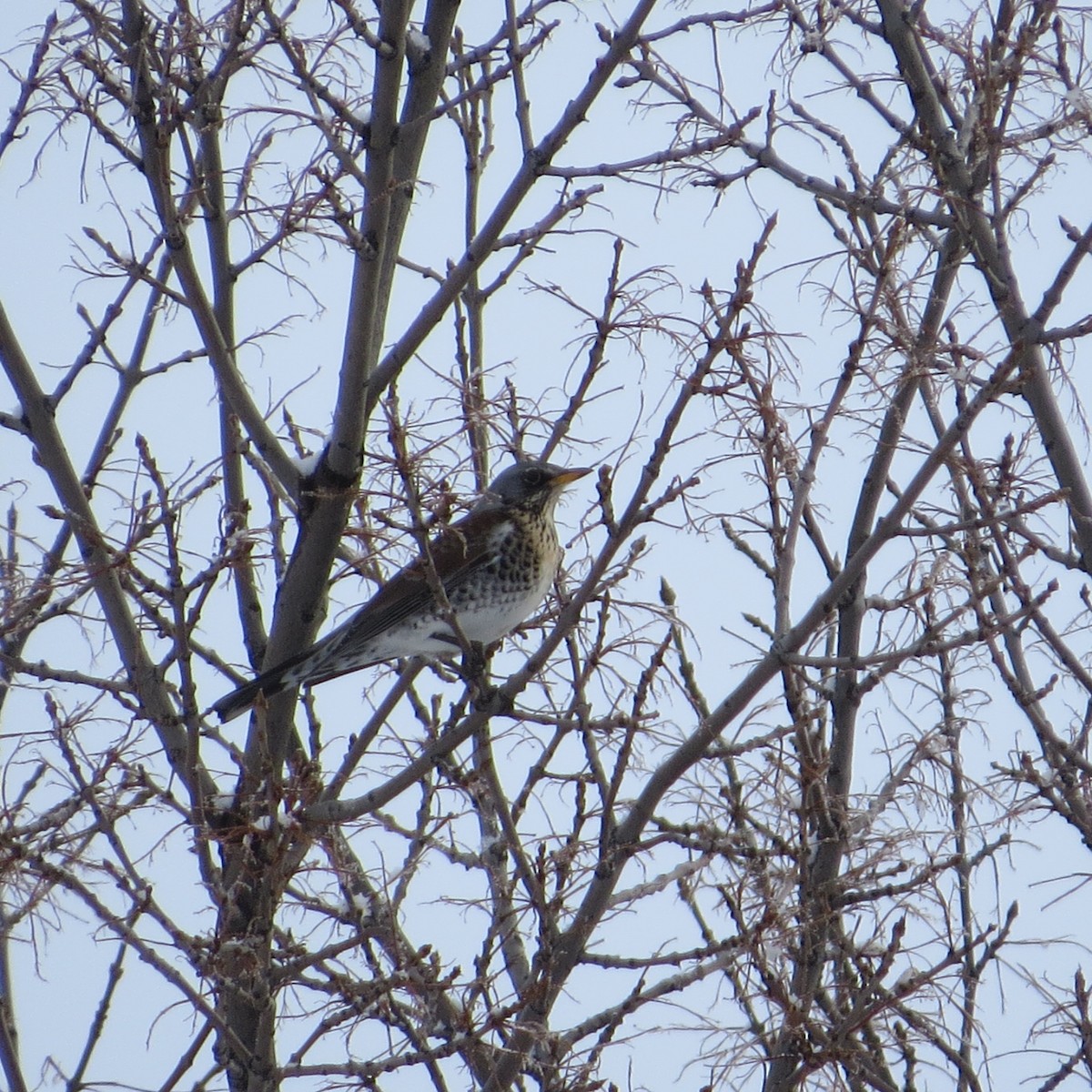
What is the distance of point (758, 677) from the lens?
2982mm

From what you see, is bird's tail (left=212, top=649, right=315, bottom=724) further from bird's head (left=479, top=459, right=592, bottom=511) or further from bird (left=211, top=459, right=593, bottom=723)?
bird's head (left=479, top=459, right=592, bottom=511)

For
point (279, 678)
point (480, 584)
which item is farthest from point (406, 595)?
point (279, 678)

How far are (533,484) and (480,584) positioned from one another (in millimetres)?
433

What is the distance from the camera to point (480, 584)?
5.24 m

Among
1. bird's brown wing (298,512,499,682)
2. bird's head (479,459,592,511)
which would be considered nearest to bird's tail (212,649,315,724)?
bird's brown wing (298,512,499,682)

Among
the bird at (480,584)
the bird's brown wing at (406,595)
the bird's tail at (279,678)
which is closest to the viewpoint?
the bird's tail at (279,678)

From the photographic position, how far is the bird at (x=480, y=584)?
4.81 m

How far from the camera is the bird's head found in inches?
202

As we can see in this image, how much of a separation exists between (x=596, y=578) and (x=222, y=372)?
1.26 m

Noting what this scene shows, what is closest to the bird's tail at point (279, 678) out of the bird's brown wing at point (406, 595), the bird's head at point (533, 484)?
the bird's brown wing at point (406, 595)

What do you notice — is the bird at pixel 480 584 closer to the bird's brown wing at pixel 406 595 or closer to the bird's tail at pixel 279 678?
the bird's brown wing at pixel 406 595

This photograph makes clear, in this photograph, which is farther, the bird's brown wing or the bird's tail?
the bird's brown wing

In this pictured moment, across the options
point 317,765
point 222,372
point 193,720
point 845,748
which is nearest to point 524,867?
point 317,765

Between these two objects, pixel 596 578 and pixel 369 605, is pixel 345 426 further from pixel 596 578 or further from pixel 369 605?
pixel 369 605
